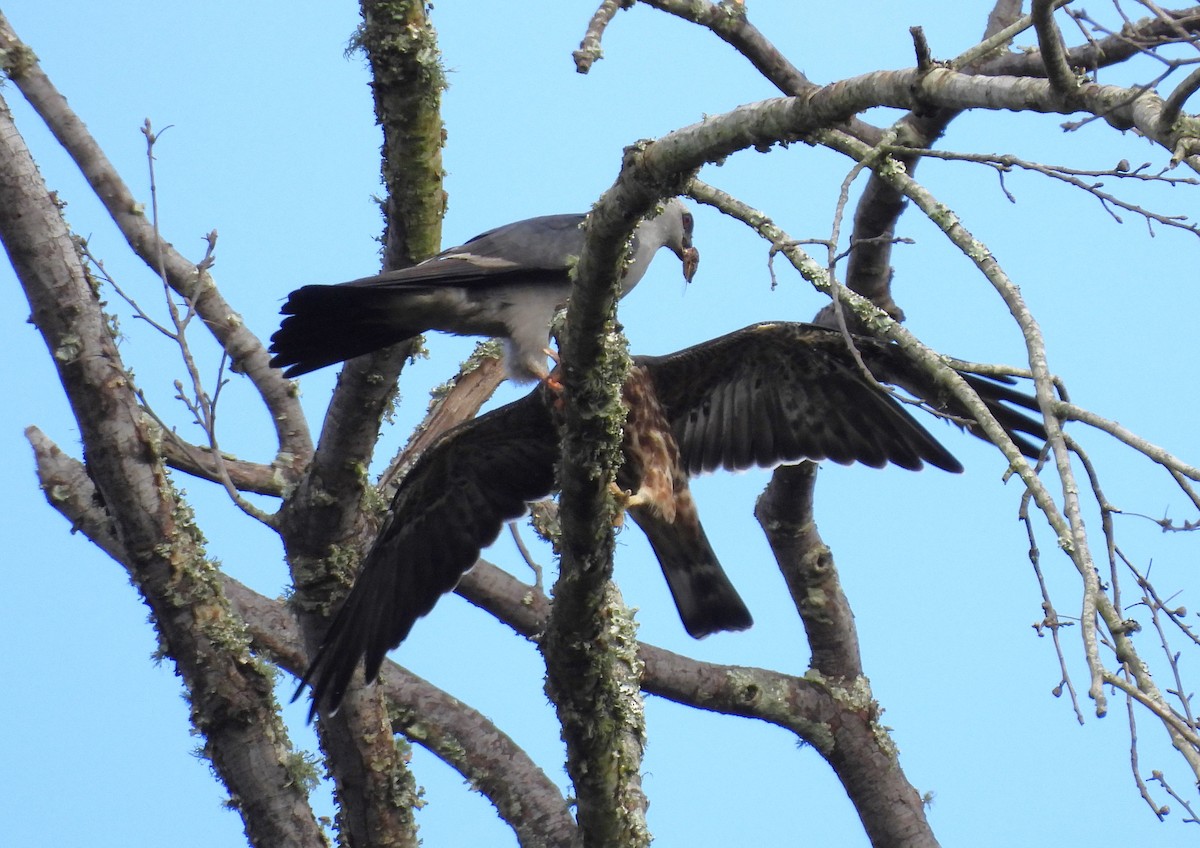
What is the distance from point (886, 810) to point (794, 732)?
1.51 ft

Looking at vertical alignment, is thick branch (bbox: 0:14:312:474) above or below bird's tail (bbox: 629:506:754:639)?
above

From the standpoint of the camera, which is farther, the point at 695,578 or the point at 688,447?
the point at 688,447

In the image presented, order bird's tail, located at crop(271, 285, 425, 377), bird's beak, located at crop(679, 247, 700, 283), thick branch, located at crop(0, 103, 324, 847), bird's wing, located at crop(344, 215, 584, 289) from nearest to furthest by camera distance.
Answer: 1. thick branch, located at crop(0, 103, 324, 847)
2. bird's tail, located at crop(271, 285, 425, 377)
3. bird's wing, located at crop(344, 215, 584, 289)
4. bird's beak, located at crop(679, 247, 700, 283)

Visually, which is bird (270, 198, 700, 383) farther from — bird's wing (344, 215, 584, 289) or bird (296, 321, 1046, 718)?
bird (296, 321, 1046, 718)

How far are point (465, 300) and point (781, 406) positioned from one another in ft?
4.46

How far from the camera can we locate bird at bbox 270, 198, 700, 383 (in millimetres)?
4148

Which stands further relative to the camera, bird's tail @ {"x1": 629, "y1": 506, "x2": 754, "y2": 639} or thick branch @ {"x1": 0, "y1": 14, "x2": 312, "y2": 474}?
bird's tail @ {"x1": 629, "y1": 506, "x2": 754, "y2": 639}

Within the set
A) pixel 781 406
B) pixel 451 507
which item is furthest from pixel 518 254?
pixel 781 406

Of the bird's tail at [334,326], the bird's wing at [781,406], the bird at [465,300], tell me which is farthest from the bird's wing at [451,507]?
the bird's tail at [334,326]

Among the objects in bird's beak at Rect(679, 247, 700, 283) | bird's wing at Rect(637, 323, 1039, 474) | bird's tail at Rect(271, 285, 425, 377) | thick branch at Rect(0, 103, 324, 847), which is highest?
bird's beak at Rect(679, 247, 700, 283)

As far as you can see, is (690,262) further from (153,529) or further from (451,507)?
(153,529)

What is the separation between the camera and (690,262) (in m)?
5.79

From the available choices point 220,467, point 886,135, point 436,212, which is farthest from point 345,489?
point 886,135

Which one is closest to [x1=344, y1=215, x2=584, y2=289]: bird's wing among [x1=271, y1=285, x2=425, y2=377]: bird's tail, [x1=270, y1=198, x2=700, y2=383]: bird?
[x1=270, y1=198, x2=700, y2=383]: bird
